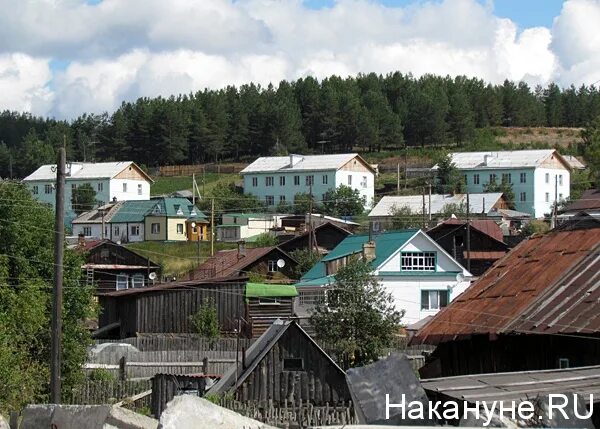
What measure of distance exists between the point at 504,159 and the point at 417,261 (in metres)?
57.4

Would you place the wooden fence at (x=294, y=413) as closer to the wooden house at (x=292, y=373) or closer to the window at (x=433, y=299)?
the wooden house at (x=292, y=373)

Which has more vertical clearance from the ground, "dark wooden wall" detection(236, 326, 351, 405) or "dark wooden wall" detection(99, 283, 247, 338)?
"dark wooden wall" detection(99, 283, 247, 338)

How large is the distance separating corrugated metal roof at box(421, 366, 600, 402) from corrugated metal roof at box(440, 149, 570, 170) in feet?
298

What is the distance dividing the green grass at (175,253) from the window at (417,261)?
2594cm

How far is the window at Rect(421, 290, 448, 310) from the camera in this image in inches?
2048

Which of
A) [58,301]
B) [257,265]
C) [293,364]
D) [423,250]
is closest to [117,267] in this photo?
[257,265]

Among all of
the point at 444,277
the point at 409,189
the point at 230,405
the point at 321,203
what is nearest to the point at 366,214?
the point at 321,203

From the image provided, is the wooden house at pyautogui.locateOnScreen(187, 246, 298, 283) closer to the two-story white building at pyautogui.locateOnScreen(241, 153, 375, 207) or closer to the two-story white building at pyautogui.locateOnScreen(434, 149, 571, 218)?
the two-story white building at pyautogui.locateOnScreen(434, 149, 571, 218)

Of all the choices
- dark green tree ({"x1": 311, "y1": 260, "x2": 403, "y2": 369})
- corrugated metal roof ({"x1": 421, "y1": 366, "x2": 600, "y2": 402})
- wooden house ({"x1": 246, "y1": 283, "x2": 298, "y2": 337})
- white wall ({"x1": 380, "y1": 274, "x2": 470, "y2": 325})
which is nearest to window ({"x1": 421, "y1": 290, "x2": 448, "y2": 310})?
white wall ({"x1": 380, "y1": 274, "x2": 470, "y2": 325})

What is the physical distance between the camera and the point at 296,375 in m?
30.9

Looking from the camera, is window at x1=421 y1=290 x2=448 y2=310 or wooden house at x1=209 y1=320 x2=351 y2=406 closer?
wooden house at x1=209 y1=320 x2=351 y2=406

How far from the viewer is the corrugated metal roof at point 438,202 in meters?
93.4

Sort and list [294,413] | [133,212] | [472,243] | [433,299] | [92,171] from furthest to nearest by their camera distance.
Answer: [92,171], [133,212], [472,243], [433,299], [294,413]

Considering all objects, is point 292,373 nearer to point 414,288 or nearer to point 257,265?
point 414,288
